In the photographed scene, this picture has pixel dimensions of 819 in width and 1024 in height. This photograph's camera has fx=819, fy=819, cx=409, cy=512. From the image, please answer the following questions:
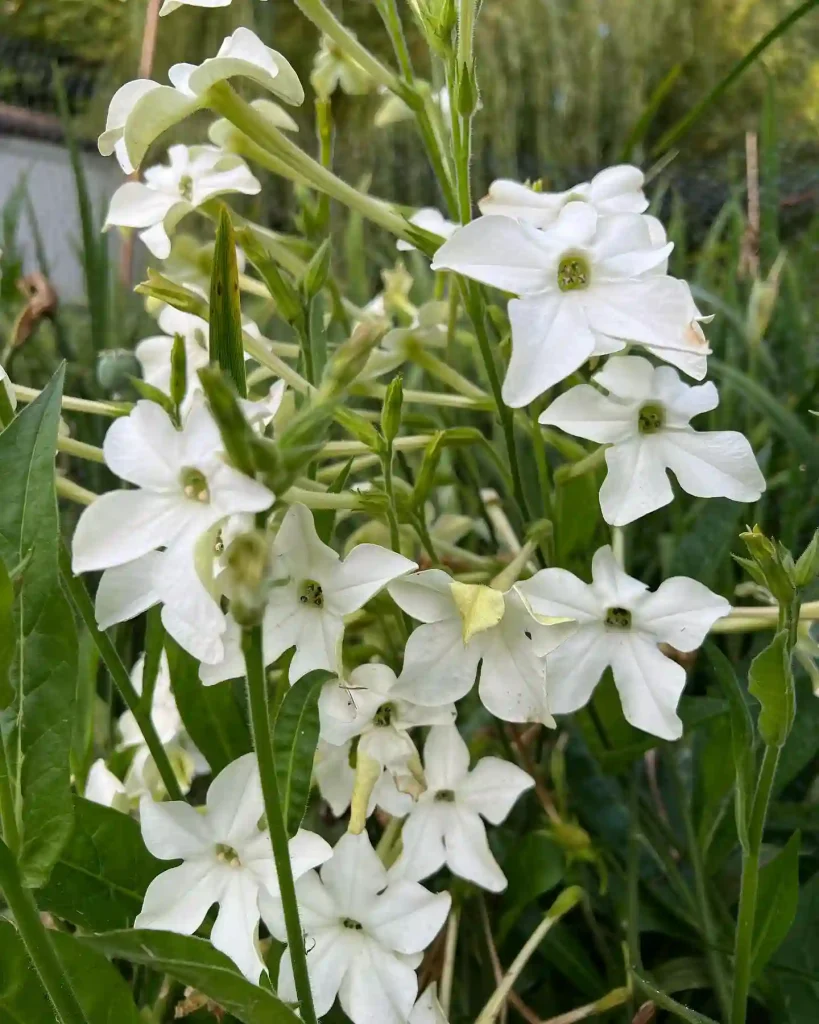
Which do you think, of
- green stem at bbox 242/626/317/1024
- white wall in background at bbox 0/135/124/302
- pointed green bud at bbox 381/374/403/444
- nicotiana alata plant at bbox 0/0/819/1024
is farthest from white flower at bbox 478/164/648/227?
white wall in background at bbox 0/135/124/302

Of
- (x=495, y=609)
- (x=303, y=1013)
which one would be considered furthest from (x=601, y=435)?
(x=303, y=1013)

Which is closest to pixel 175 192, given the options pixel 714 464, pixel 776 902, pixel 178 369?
pixel 178 369

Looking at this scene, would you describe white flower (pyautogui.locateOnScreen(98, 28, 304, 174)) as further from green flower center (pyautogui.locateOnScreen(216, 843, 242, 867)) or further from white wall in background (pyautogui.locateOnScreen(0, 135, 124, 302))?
white wall in background (pyautogui.locateOnScreen(0, 135, 124, 302))

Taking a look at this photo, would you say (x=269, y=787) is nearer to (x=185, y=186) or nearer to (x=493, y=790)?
(x=493, y=790)

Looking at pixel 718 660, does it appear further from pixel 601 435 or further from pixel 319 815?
pixel 319 815

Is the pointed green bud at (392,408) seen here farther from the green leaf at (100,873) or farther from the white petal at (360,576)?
the green leaf at (100,873)

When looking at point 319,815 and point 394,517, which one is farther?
point 319,815

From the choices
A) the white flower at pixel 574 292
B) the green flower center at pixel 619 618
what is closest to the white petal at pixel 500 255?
the white flower at pixel 574 292
